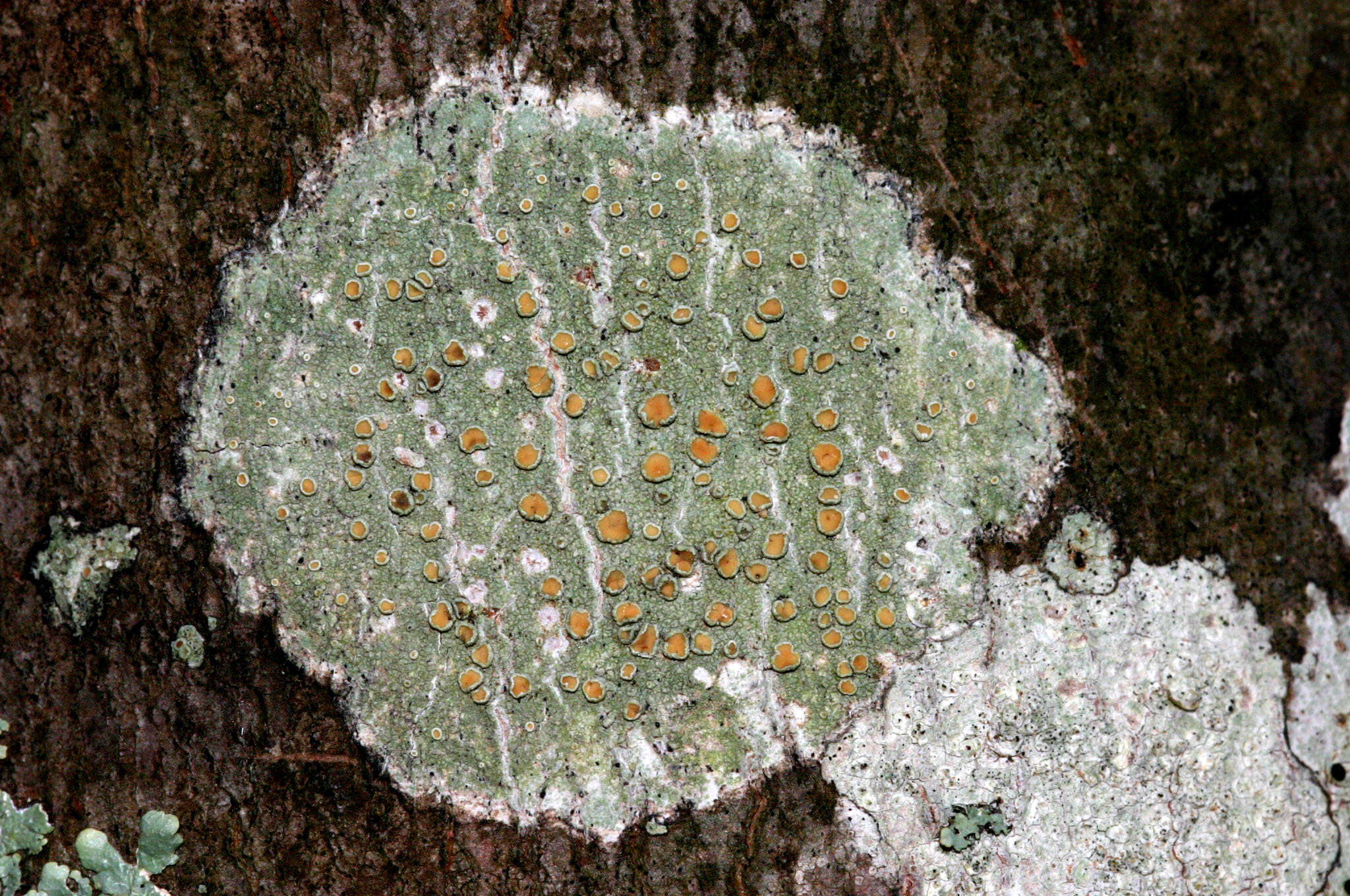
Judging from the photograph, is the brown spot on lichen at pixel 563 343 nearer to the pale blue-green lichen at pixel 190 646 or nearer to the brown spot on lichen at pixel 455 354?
the brown spot on lichen at pixel 455 354

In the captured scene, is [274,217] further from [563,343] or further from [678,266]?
[678,266]

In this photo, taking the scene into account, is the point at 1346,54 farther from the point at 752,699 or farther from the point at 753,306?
the point at 752,699

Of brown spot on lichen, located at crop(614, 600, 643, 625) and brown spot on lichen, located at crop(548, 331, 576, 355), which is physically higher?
brown spot on lichen, located at crop(548, 331, 576, 355)

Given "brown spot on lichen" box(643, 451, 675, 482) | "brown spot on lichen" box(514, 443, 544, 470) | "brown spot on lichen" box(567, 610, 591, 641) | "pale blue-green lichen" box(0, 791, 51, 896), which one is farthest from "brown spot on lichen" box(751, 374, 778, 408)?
"pale blue-green lichen" box(0, 791, 51, 896)

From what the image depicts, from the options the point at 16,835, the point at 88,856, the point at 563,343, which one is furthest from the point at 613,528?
the point at 16,835

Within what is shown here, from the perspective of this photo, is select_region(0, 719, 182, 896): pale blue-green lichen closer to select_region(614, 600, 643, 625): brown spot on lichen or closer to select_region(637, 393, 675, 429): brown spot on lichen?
select_region(614, 600, 643, 625): brown spot on lichen

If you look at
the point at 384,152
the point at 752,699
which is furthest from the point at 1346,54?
the point at 384,152
